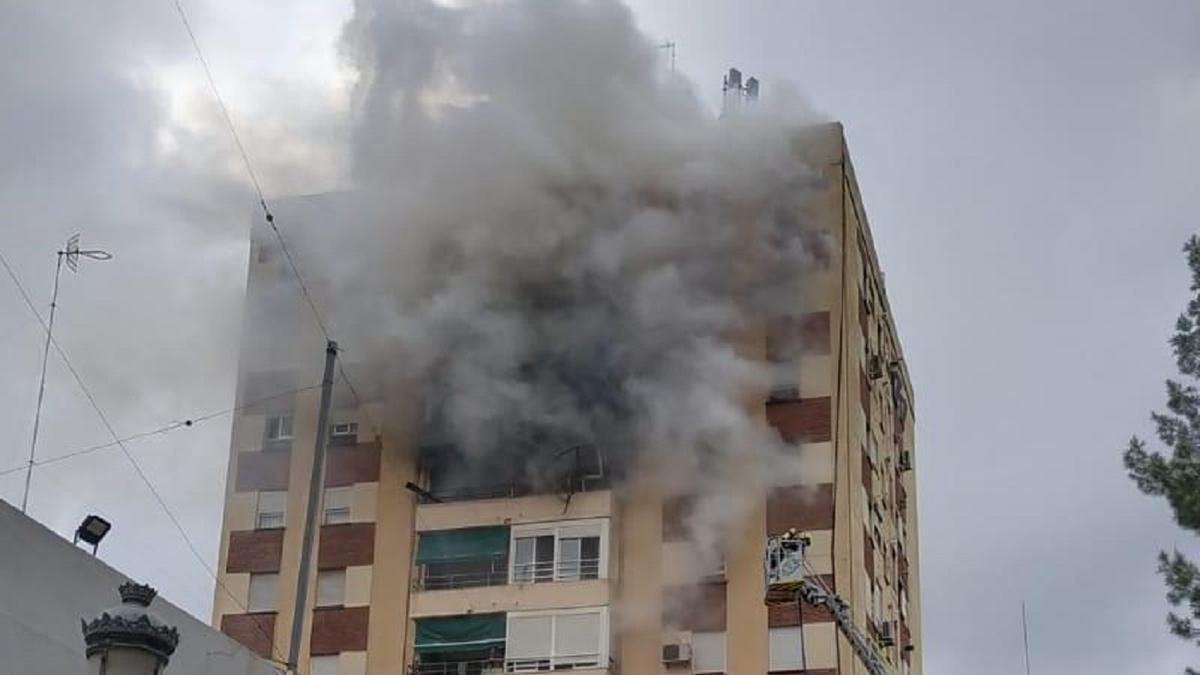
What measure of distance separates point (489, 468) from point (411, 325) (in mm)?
3504

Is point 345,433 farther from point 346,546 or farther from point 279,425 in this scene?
point 346,546

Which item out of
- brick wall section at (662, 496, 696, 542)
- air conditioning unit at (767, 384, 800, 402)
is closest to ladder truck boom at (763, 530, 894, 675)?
brick wall section at (662, 496, 696, 542)

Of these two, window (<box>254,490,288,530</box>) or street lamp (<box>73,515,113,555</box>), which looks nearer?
street lamp (<box>73,515,113,555</box>)

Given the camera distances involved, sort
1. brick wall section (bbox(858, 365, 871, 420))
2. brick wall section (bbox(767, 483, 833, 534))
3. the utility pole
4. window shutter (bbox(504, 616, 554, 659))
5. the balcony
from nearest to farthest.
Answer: the utility pole
the balcony
brick wall section (bbox(767, 483, 833, 534))
window shutter (bbox(504, 616, 554, 659))
brick wall section (bbox(858, 365, 871, 420))

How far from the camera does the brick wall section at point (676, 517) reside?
36.4 metres

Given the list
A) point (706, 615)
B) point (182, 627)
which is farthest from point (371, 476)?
point (182, 627)

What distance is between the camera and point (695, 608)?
1406 inches

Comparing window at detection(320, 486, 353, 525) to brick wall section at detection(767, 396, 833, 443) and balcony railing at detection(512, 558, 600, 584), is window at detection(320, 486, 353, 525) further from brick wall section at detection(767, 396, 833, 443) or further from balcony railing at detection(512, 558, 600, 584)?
brick wall section at detection(767, 396, 833, 443)

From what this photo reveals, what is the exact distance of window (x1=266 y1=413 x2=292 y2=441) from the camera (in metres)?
40.3

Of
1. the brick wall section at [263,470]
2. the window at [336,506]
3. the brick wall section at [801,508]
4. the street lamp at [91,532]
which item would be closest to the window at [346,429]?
the brick wall section at [263,470]

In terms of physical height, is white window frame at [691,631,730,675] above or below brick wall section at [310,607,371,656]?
below

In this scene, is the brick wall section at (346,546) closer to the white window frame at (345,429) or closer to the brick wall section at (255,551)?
the brick wall section at (255,551)

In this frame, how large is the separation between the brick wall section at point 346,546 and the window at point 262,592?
3.88ft

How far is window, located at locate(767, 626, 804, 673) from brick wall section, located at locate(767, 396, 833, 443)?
3.79 metres
